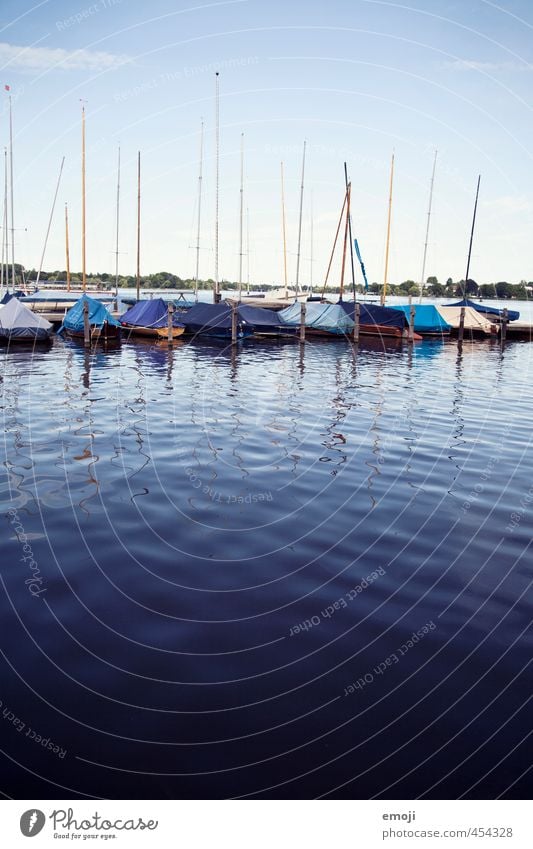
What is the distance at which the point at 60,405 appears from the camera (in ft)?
49.9

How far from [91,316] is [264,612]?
95.2ft

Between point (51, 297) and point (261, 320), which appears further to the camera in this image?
point (51, 297)

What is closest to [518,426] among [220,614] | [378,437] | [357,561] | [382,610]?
[378,437]

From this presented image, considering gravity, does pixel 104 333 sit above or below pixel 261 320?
below

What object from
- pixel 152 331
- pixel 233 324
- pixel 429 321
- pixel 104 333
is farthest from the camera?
pixel 429 321

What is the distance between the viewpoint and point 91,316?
32125mm

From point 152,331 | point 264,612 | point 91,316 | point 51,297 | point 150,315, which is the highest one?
point 51,297

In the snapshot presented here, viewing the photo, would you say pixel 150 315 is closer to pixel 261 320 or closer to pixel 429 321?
pixel 261 320

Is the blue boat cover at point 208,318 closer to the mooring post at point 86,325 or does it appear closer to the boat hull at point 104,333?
the boat hull at point 104,333

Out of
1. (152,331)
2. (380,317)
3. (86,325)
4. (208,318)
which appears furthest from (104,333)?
(380,317)

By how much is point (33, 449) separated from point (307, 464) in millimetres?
4706

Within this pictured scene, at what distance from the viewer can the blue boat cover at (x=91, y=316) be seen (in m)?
32.1

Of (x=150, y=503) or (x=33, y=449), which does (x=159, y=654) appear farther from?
(x=33, y=449)
